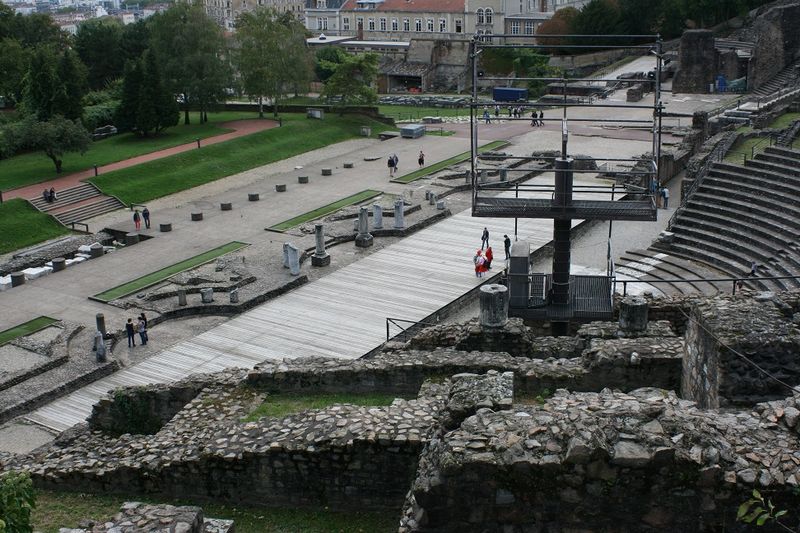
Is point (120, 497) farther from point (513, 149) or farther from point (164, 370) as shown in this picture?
point (513, 149)

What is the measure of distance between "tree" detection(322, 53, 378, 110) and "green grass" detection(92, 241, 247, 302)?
27511mm

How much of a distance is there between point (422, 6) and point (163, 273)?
6890 cm

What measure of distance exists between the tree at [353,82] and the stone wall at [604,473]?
53.5 metres

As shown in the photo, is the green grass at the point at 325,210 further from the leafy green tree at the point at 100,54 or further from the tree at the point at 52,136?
the leafy green tree at the point at 100,54

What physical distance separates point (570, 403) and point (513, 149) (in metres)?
42.6

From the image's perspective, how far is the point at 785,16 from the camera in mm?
57562

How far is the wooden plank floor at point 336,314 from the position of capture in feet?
81.0

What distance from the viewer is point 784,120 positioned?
40.3 meters

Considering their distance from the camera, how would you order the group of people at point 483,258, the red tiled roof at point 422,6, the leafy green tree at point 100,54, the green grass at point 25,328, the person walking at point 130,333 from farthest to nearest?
the red tiled roof at point 422,6, the leafy green tree at point 100,54, the group of people at point 483,258, the green grass at point 25,328, the person walking at point 130,333

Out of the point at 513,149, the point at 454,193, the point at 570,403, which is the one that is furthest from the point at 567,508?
the point at 513,149

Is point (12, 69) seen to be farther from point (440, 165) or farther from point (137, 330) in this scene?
point (137, 330)

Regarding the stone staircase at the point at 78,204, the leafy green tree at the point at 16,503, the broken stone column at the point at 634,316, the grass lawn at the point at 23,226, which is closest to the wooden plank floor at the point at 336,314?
the broken stone column at the point at 634,316

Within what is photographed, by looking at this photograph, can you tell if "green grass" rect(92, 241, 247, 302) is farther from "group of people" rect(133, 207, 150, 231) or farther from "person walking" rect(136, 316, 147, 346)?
"group of people" rect(133, 207, 150, 231)

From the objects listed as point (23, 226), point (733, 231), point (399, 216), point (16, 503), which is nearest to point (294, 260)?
point (399, 216)
